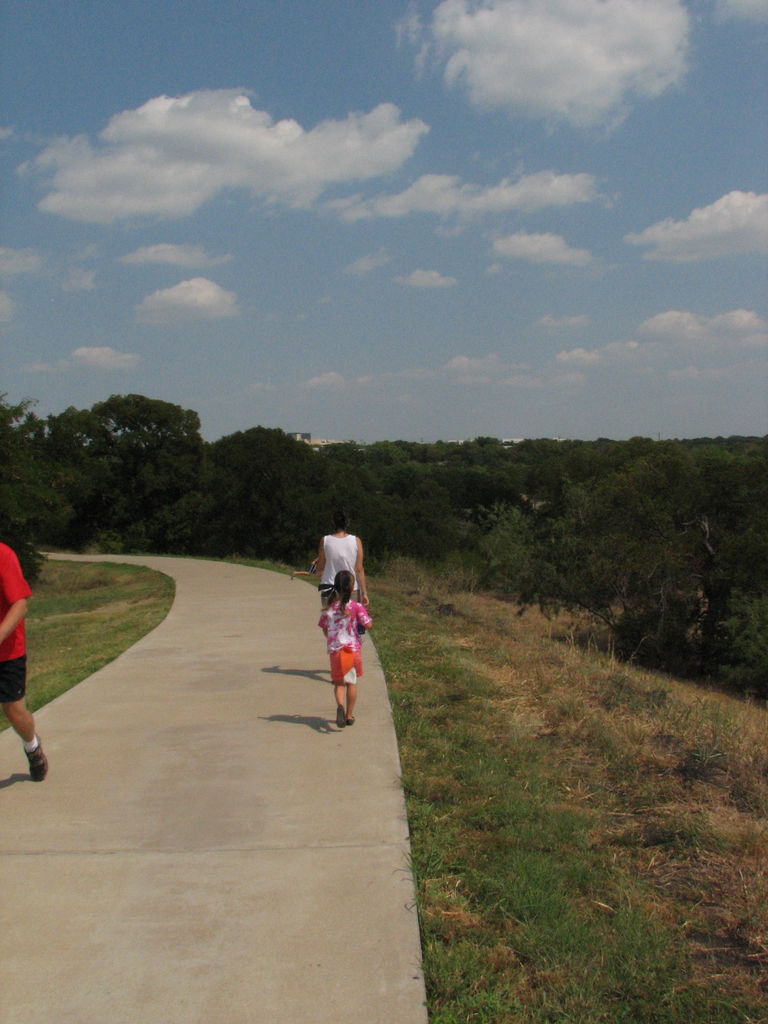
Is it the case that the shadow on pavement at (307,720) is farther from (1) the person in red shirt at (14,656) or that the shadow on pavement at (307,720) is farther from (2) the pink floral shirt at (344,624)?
(1) the person in red shirt at (14,656)

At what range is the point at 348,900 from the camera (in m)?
3.70

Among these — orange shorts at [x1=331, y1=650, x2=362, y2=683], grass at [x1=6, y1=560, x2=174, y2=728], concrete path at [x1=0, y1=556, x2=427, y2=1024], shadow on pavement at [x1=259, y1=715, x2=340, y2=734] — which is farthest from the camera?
grass at [x1=6, y1=560, x2=174, y2=728]

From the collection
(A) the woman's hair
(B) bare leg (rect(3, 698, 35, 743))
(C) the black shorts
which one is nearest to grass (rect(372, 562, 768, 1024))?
(A) the woman's hair

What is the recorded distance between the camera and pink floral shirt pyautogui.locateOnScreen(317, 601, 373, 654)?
253 inches

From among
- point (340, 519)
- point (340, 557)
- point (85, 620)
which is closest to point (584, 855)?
point (340, 557)

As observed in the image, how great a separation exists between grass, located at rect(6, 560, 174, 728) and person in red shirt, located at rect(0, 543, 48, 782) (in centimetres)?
240

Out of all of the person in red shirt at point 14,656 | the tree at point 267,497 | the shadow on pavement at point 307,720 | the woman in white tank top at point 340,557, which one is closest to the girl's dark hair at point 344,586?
the woman in white tank top at point 340,557

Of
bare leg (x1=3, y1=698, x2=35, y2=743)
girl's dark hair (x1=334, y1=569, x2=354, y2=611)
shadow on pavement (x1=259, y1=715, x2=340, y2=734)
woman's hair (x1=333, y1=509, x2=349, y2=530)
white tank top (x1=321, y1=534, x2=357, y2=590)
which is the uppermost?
woman's hair (x1=333, y1=509, x2=349, y2=530)

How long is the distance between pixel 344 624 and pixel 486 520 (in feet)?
135

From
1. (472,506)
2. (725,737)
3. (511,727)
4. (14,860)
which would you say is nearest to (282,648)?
(511,727)

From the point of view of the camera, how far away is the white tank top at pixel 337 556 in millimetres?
7242

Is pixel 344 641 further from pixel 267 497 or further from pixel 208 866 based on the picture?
pixel 267 497

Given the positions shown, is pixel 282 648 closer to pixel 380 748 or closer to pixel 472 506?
pixel 380 748

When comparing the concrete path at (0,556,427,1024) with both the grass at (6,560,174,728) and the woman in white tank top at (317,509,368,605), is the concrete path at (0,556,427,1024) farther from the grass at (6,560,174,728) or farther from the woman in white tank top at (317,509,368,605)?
the grass at (6,560,174,728)
